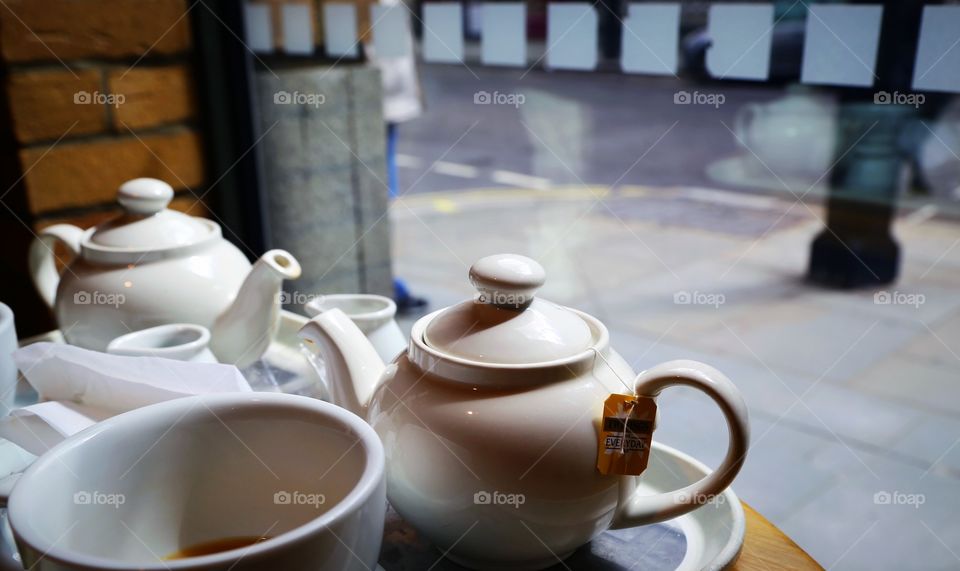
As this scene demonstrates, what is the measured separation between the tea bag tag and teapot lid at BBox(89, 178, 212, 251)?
51 cm

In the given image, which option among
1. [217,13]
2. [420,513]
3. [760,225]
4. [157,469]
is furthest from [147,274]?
[760,225]

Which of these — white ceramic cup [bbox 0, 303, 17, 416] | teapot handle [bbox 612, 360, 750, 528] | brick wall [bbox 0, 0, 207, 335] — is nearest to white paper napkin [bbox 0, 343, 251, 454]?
white ceramic cup [bbox 0, 303, 17, 416]

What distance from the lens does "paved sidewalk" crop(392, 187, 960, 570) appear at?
1497 mm

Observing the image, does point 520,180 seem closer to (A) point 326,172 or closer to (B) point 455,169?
(B) point 455,169

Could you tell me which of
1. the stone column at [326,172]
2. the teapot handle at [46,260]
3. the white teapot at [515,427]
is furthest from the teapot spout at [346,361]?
the stone column at [326,172]

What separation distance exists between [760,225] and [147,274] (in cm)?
311

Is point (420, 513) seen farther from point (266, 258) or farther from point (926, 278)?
point (926, 278)

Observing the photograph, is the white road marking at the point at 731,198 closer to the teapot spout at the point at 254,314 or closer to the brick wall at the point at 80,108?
the brick wall at the point at 80,108

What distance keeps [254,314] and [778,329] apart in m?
1.83

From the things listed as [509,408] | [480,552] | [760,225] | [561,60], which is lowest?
[760,225]

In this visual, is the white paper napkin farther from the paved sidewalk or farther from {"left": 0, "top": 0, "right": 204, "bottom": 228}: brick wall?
the paved sidewalk

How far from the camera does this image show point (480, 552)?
1.75 ft

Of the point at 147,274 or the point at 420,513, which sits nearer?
the point at 420,513

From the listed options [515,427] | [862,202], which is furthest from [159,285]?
[862,202]
